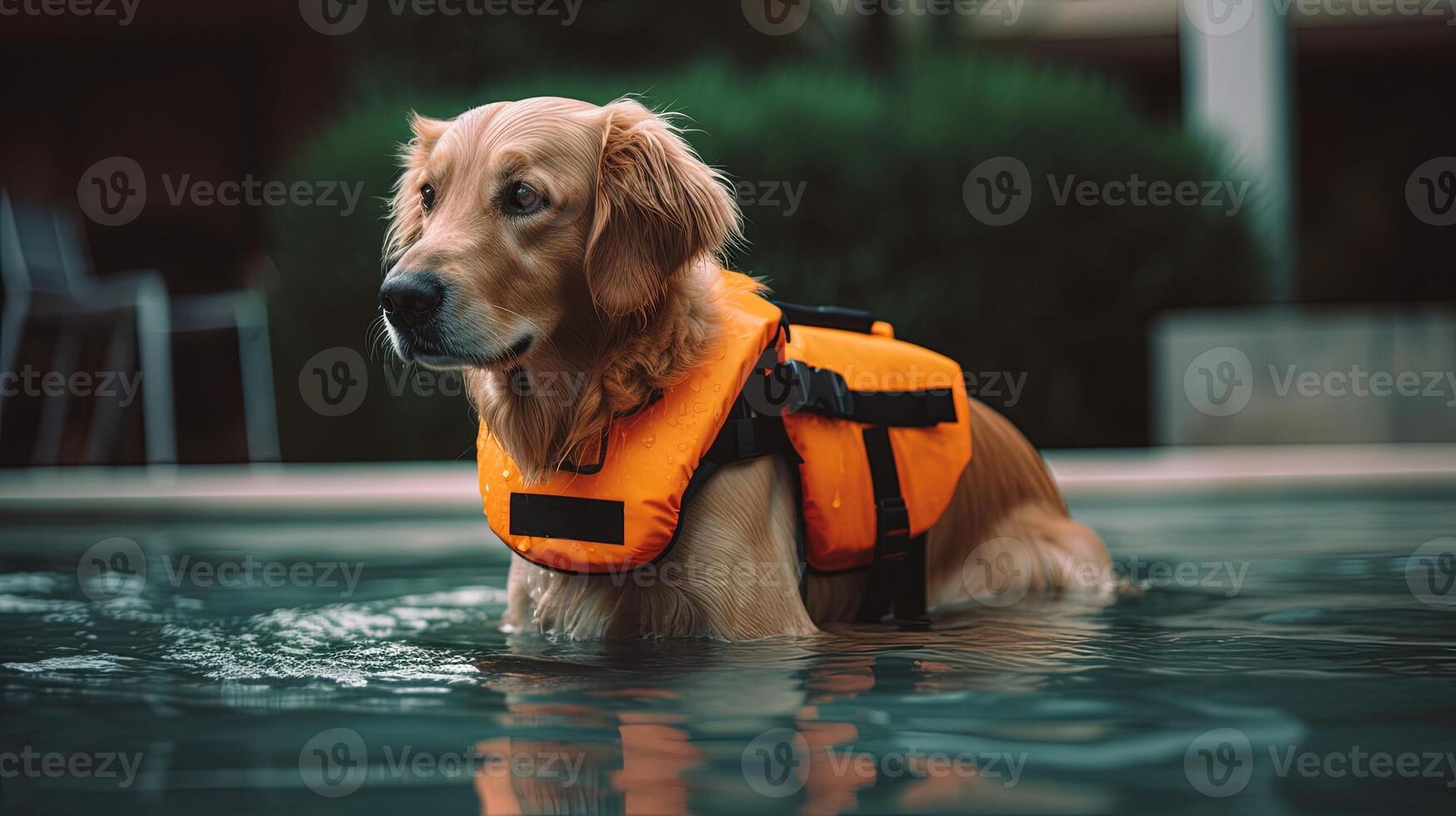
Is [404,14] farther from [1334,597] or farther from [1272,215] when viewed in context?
[1334,597]

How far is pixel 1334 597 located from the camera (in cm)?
388

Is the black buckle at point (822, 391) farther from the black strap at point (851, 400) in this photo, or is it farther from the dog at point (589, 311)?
the dog at point (589, 311)

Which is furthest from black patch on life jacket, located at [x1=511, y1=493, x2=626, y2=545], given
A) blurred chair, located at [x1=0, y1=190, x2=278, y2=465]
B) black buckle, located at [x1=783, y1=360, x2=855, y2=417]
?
blurred chair, located at [x1=0, y1=190, x2=278, y2=465]

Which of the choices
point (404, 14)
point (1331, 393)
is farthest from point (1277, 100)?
point (404, 14)

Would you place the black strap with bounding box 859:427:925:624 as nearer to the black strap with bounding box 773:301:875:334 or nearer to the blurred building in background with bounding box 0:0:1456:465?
the black strap with bounding box 773:301:875:334

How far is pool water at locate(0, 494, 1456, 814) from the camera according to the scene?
6.29ft

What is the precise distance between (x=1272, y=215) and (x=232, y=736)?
855 centimetres

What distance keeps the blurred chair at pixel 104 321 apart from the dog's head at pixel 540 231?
21.1 feet

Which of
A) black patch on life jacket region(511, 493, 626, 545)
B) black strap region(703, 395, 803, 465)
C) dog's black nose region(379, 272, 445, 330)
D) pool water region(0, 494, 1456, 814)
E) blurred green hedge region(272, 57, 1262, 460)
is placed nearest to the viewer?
pool water region(0, 494, 1456, 814)

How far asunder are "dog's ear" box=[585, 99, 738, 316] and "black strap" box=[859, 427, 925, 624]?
66cm

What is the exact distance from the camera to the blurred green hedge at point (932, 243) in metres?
8.91

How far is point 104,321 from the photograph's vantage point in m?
9.62

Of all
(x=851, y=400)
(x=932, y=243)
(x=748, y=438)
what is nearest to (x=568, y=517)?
(x=748, y=438)

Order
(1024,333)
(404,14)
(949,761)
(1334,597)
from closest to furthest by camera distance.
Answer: (949,761) < (1334,597) < (1024,333) < (404,14)
